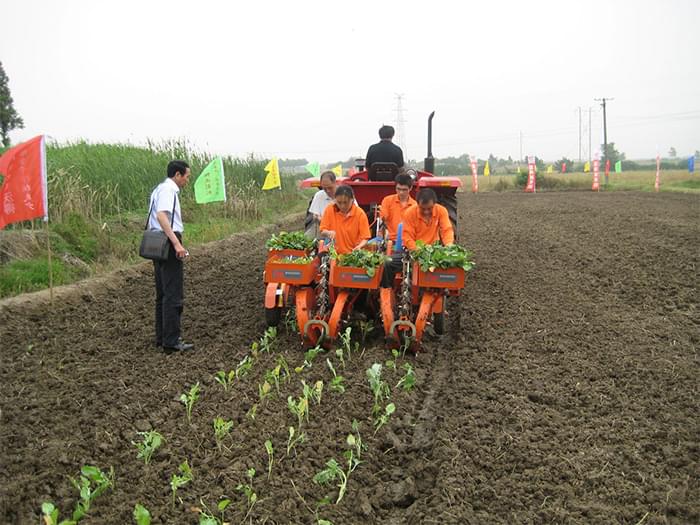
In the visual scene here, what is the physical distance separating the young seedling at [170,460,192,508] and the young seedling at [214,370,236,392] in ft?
3.28

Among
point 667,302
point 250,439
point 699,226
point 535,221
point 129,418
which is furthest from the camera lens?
point 535,221

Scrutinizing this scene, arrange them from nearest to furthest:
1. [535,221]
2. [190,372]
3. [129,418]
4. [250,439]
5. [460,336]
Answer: [250,439]
[129,418]
[190,372]
[460,336]
[535,221]

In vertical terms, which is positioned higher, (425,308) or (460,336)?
(425,308)

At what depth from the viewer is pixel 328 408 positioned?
4055 millimetres

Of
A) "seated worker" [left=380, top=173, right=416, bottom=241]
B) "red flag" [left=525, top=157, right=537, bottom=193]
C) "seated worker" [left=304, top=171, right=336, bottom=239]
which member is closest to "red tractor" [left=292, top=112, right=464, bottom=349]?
"seated worker" [left=380, top=173, right=416, bottom=241]

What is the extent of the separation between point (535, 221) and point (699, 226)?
11.0 ft

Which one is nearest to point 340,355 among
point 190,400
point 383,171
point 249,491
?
point 190,400

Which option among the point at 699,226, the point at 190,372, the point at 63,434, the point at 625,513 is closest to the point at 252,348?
the point at 190,372

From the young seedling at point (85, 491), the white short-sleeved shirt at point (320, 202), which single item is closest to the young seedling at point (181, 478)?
the young seedling at point (85, 491)

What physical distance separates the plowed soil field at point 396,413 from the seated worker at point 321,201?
42.4 inches

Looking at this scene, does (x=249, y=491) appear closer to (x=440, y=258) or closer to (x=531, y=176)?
(x=440, y=258)

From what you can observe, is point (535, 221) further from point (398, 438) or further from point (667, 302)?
point (398, 438)

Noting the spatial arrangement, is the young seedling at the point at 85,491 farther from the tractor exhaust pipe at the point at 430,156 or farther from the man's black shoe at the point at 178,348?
the tractor exhaust pipe at the point at 430,156

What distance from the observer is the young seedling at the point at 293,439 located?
3.47m
